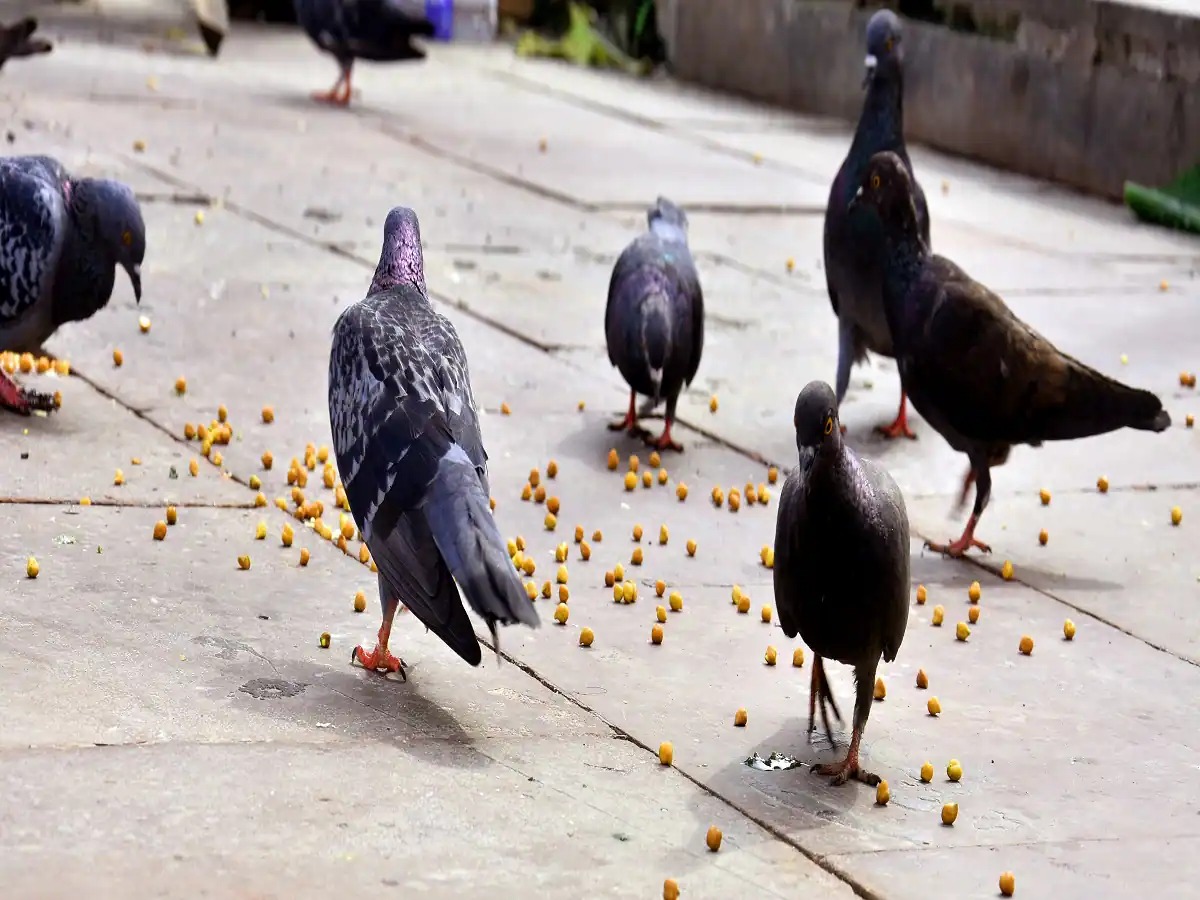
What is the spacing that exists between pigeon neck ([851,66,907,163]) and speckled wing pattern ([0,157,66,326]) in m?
3.57

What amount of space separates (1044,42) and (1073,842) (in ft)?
33.7

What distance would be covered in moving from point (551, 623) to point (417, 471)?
1052 mm

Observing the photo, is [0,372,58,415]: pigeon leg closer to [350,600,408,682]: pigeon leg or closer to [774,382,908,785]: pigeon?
[350,600,408,682]: pigeon leg

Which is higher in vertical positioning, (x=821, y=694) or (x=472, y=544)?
(x=472, y=544)

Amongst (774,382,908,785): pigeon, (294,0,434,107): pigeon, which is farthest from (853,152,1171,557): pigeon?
(294,0,434,107): pigeon

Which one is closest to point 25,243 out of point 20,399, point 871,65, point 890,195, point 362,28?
point 20,399

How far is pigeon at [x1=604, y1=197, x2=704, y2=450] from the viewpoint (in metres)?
7.58

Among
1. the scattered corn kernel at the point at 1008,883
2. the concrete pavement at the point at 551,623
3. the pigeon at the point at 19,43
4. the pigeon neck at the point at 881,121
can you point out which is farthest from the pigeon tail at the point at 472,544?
the pigeon at the point at 19,43

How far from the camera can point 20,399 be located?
7258mm

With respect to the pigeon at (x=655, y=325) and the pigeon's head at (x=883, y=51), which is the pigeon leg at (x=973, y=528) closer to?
the pigeon at (x=655, y=325)

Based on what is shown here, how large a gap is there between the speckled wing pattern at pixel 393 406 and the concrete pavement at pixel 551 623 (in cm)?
59

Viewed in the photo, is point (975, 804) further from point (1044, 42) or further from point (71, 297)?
point (1044, 42)

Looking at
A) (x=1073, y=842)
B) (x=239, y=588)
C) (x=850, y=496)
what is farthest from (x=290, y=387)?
(x=1073, y=842)

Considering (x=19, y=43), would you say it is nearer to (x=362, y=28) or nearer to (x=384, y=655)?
(x=362, y=28)
